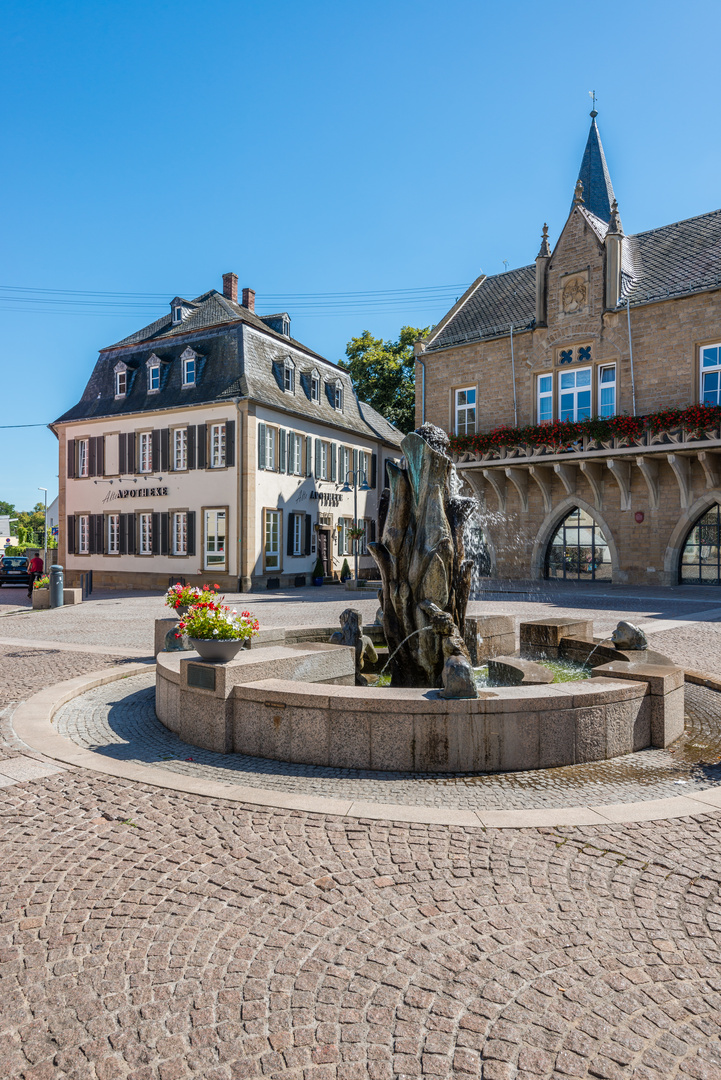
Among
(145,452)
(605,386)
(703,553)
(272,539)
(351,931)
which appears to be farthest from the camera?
(145,452)

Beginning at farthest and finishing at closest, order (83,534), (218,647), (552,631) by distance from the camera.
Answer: (83,534)
(552,631)
(218,647)

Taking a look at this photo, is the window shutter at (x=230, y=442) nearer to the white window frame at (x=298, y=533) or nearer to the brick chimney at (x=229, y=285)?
the white window frame at (x=298, y=533)

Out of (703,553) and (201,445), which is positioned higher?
(201,445)

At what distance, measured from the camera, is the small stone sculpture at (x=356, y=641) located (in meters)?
8.15

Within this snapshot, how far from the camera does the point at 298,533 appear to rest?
104ft

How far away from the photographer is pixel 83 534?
33469 mm

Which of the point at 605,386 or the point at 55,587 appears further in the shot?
the point at 605,386

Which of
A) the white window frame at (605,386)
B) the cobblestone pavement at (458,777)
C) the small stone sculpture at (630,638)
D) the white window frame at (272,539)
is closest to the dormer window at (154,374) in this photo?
the white window frame at (272,539)

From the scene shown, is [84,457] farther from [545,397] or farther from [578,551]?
[578,551]

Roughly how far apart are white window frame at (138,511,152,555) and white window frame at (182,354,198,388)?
594 centimetres

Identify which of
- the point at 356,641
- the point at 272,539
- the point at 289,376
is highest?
the point at 289,376

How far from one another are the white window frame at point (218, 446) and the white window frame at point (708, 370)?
1805cm

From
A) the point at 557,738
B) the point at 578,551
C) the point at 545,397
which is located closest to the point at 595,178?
the point at 545,397

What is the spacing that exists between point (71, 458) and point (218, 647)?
102ft
